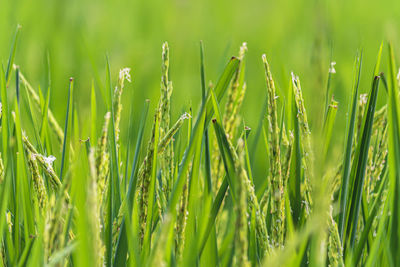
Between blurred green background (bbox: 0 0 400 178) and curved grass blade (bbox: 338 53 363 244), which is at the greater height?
blurred green background (bbox: 0 0 400 178)

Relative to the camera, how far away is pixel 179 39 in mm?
3303

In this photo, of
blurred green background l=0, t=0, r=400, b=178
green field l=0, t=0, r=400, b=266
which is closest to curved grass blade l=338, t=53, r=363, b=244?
green field l=0, t=0, r=400, b=266

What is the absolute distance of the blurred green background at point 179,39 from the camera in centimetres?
221

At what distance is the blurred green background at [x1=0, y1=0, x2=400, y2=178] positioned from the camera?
2215mm

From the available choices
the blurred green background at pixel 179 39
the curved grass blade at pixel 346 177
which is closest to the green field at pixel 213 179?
the curved grass blade at pixel 346 177

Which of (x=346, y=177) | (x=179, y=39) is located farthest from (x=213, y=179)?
(x=179, y=39)

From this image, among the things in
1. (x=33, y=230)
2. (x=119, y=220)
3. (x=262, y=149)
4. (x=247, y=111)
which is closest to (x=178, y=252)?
(x=119, y=220)

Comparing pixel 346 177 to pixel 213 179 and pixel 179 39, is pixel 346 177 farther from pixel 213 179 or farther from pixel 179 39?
pixel 179 39

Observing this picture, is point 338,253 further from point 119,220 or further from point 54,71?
point 54,71

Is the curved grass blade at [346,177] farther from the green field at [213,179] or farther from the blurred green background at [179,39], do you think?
the blurred green background at [179,39]

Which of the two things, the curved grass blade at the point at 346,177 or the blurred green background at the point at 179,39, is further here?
the blurred green background at the point at 179,39

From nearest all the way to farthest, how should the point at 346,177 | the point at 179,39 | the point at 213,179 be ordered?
the point at 346,177 → the point at 213,179 → the point at 179,39

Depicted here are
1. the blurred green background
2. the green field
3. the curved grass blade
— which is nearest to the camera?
the green field

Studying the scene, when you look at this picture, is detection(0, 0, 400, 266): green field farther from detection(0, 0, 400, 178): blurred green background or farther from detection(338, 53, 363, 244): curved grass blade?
detection(0, 0, 400, 178): blurred green background
